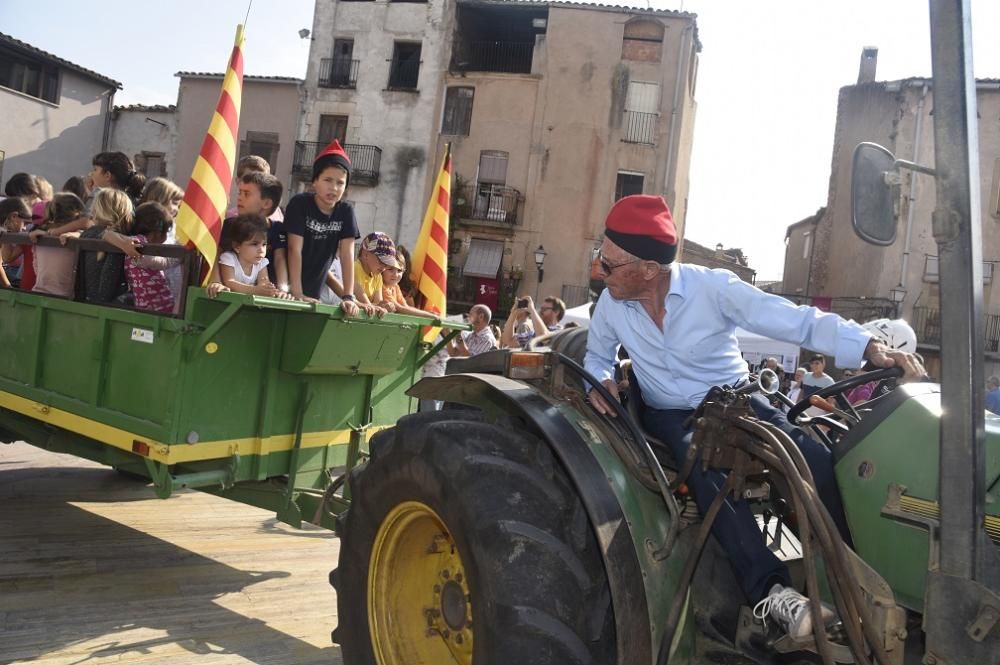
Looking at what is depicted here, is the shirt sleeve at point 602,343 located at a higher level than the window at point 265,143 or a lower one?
lower

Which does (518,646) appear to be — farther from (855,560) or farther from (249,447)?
(249,447)

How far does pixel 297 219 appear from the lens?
478 cm

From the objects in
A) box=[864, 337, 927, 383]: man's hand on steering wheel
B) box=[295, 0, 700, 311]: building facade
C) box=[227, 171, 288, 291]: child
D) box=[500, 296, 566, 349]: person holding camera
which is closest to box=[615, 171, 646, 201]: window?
box=[295, 0, 700, 311]: building facade

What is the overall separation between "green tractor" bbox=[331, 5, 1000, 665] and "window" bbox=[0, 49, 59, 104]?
28.5 m

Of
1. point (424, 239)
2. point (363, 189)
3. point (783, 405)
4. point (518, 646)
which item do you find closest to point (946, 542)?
point (518, 646)

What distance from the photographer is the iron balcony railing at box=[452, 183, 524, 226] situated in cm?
2670

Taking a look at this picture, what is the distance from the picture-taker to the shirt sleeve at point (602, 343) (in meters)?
3.04

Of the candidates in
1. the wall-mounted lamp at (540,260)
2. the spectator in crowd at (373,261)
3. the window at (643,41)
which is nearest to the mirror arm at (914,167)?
the spectator in crowd at (373,261)

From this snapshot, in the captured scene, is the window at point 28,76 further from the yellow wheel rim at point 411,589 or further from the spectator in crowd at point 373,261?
the yellow wheel rim at point 411,589

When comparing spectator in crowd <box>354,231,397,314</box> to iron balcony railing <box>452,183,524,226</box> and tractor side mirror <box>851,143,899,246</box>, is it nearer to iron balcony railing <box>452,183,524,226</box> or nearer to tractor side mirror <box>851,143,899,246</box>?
tractor side mirror <box>851,143,899,246</box>

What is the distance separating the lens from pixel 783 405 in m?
3.27

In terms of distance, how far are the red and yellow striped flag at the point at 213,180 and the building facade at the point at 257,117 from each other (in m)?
25.0

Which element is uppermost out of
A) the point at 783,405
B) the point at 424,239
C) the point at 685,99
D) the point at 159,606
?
the point at 685,99

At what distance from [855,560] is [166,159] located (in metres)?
32.2
